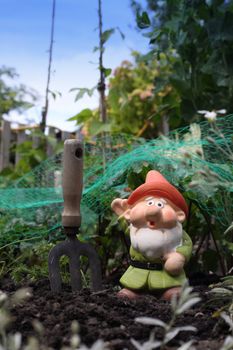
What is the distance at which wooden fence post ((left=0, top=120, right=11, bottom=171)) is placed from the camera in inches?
207

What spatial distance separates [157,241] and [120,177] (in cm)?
58

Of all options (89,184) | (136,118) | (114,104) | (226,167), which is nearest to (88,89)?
(89,184)

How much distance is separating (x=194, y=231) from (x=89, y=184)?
0.47 metres

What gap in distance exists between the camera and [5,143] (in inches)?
209

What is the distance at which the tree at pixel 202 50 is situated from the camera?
305 centimetres

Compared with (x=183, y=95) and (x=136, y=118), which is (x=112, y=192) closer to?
(x=183, y=95)

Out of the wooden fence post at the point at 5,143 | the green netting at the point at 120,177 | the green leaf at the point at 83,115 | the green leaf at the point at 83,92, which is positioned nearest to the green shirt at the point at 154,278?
the green netting at the point at 120,177

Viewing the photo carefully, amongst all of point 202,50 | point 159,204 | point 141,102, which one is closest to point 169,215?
point 159,204

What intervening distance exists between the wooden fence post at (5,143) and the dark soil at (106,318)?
3.77 meters

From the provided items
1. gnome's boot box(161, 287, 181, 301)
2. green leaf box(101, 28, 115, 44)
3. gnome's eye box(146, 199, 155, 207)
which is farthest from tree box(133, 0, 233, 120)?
gnome's boot box(161, 287, 181, 301)

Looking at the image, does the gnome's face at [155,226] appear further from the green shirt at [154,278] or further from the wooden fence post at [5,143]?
the wooden fence post at [5,143]

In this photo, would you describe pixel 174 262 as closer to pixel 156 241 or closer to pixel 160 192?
pixel 156 241

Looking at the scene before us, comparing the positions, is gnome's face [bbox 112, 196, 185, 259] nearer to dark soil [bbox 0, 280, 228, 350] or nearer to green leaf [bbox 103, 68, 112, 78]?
dark soil [bbox 0, 280, 228, 350]

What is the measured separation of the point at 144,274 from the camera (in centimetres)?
168
